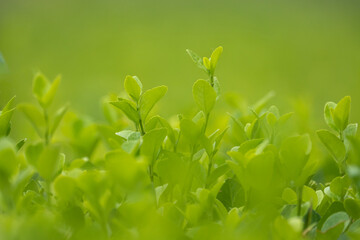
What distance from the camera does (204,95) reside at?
697mm

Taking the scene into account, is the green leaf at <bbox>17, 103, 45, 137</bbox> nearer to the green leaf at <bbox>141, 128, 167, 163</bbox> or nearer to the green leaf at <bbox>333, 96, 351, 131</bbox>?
the green leaf at <bbox>141, 128, 167, 163</bbox>

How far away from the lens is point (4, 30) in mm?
4148

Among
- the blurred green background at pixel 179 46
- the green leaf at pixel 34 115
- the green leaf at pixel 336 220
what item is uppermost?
the green leaf at pixel 34 115

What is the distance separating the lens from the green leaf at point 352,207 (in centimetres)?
65

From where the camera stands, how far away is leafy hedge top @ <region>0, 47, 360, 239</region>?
0.53 m

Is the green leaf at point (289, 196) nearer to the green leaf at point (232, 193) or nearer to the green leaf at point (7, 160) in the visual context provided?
the green leaf at point (232, 193)

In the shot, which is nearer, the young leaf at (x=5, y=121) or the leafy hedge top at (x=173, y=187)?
the leafy hedge top at (x=173, y=187)

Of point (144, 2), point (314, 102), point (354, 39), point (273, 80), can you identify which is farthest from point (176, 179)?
point (144, 2)

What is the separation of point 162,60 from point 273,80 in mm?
943

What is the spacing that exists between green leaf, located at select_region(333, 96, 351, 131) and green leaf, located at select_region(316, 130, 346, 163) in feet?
0.17

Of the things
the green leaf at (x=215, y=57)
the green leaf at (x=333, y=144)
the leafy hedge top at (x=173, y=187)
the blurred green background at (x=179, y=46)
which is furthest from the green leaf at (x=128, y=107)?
the blurred green background at (x=179, y=46)

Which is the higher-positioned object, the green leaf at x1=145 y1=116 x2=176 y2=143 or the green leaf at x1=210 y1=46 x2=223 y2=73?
the green leaf at x1=210 y1=46 x2=223 y2=73

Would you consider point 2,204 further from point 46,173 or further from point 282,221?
point 282,221

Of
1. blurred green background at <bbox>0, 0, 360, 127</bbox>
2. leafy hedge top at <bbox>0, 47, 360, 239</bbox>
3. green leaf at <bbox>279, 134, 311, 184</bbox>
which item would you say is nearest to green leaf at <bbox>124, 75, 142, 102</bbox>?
leafy hedge top at <bbox>0, 47, 360, 239</bbox>
